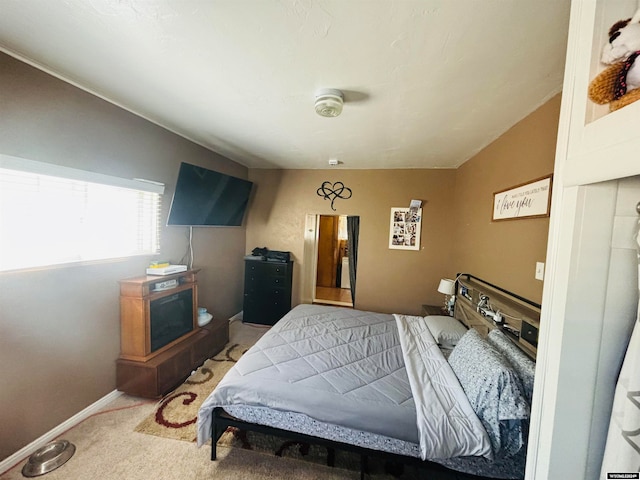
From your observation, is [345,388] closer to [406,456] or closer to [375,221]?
[406,456]

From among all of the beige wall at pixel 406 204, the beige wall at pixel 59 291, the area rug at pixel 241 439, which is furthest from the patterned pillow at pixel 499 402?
the beige wall at pixel 59 291

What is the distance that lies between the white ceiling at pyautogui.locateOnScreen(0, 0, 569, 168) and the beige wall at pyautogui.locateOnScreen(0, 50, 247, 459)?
0.56 ft

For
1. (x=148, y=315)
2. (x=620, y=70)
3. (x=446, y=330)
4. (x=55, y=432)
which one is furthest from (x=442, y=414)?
(x=55, y=432)

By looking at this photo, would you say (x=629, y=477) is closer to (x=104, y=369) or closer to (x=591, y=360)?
(x=591, y=360)

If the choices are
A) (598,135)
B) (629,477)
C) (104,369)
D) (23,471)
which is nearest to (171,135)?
(104,369)

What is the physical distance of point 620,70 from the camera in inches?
23.7

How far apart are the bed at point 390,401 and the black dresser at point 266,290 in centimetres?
192

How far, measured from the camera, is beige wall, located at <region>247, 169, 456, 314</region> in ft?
12.3

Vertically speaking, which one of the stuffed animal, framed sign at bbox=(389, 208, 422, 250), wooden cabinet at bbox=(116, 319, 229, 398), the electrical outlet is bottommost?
wooden cabinet at bbox=(116, 319, 229, 398)

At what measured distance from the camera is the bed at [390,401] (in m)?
1.25

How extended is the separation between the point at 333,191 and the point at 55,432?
12.5 feet

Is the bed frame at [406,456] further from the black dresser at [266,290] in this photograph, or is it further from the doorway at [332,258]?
the doorway at [332,258]

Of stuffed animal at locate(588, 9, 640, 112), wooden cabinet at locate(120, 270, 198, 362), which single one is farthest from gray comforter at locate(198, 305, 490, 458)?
stuffed animal at locate(588, 9, 640, 112)

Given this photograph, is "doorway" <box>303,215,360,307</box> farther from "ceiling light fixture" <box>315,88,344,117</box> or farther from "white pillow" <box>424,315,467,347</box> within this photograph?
"ceiling light fixture" <box>315,88,344,117</box>
